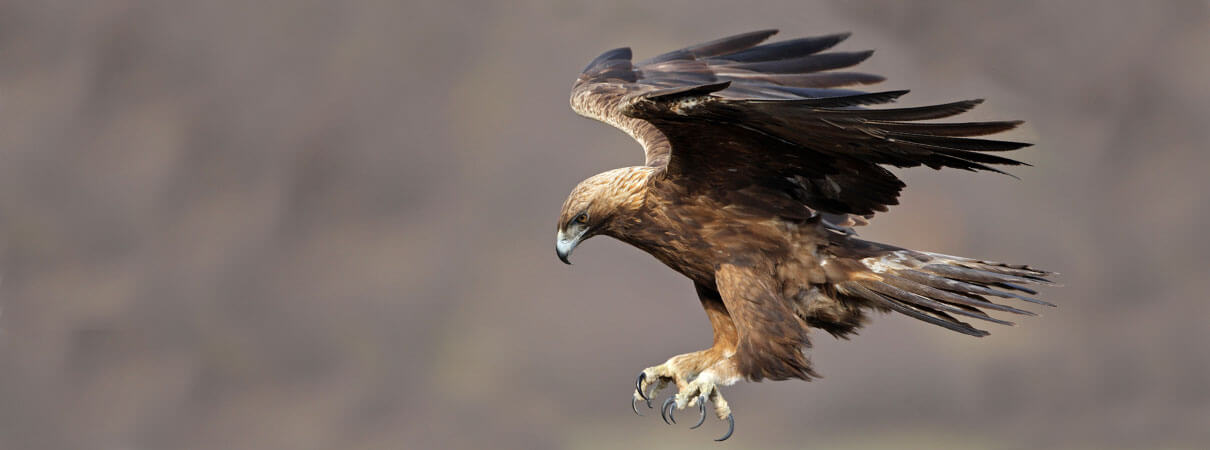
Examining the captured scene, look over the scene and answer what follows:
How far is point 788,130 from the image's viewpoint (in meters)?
3.42

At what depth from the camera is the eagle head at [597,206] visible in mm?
3846

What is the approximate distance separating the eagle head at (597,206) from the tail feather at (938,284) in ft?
2.73

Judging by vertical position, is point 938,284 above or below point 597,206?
below

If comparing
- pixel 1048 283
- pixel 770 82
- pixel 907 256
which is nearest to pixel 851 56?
pixel 770 82

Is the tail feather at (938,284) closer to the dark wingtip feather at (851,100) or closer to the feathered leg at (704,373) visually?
the feathered leg at (704,373)

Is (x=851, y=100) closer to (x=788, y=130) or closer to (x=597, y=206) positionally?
(x=788, y=130)

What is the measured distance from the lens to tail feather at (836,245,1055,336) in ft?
12.4

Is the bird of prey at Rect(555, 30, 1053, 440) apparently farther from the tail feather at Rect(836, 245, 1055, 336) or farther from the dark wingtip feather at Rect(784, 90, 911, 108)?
the dark wingtip feather at Rect(784, 90, 911, 108)

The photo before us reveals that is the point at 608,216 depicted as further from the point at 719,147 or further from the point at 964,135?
the point at 964,135

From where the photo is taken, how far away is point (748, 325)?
143 inches

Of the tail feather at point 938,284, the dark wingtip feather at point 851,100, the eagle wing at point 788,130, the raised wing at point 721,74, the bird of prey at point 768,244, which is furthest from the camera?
the raised wing at point 721,74

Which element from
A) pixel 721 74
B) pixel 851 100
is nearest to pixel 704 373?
pixel 851 100

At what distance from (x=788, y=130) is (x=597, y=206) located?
2.59 feet

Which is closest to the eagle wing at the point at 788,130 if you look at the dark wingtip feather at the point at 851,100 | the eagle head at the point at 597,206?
the dark wingtip feather at the point at 851,100
